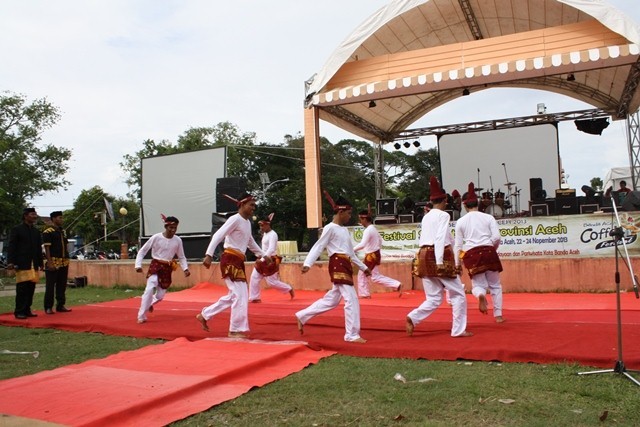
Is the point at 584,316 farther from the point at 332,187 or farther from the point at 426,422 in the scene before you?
the point at 332,187

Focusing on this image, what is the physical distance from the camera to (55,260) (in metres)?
9.41

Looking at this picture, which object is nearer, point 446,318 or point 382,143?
point 446,318

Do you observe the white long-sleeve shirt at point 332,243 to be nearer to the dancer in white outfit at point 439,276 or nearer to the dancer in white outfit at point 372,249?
the dancer in white outfit at point 439,276

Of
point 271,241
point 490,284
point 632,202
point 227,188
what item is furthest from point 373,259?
point 227,188

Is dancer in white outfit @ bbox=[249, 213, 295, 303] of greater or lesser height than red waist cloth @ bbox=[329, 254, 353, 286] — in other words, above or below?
below

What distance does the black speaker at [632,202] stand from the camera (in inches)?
475

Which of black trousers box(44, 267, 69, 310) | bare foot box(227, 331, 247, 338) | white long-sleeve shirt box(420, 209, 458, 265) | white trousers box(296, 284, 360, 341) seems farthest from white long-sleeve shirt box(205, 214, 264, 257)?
black trousers box(44, 267, 69, 310)

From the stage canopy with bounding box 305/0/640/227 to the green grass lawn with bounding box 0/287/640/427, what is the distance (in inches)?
362

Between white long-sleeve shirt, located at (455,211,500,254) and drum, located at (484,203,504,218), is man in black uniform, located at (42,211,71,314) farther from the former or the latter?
drum, located at (484,203,504,218)

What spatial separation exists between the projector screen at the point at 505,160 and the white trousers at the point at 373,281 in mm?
8274

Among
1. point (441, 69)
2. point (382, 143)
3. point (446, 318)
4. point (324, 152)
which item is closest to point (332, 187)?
point (324, 152)

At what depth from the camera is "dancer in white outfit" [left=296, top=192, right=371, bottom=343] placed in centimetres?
610

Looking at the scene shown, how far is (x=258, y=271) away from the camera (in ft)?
34.6

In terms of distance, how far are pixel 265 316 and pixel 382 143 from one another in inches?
467
